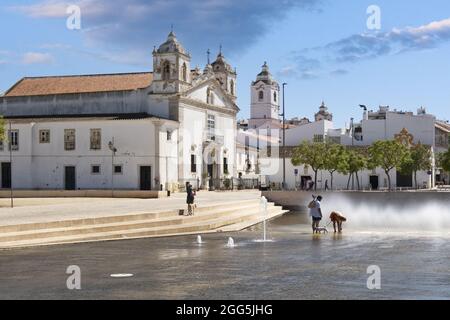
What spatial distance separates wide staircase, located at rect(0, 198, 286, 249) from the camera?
17725mm

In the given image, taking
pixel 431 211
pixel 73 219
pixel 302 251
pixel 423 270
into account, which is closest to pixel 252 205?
pixel 431 211

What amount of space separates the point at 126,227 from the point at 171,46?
32273 millimetres

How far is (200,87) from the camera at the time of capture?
2138 inches

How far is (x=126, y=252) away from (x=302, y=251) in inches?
160

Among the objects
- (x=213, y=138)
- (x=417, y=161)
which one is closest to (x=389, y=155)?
(x=417, y=161)

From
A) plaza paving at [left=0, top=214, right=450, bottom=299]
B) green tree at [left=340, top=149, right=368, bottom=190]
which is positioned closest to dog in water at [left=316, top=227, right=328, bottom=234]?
plaza paving at [left=0, top=214, right=450, bottom=299]

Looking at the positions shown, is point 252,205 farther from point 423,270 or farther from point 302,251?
point 423,270

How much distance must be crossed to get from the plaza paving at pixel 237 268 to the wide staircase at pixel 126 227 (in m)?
1.01

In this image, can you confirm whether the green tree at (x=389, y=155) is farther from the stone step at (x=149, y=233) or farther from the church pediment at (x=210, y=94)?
the stone step at (x=149, y=233)

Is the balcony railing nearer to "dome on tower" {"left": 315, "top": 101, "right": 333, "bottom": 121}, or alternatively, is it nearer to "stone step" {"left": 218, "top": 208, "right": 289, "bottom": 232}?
"stone step" {"left": 218, "top": 208, "right": 289, "bottom": 232}

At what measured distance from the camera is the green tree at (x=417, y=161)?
202ft

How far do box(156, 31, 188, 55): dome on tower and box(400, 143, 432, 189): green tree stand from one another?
Answer: 2275 cm

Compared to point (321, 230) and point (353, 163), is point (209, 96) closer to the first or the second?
point (353, 163)

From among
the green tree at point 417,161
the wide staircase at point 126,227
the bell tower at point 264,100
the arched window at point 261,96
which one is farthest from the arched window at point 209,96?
the arched window at point 261,96
